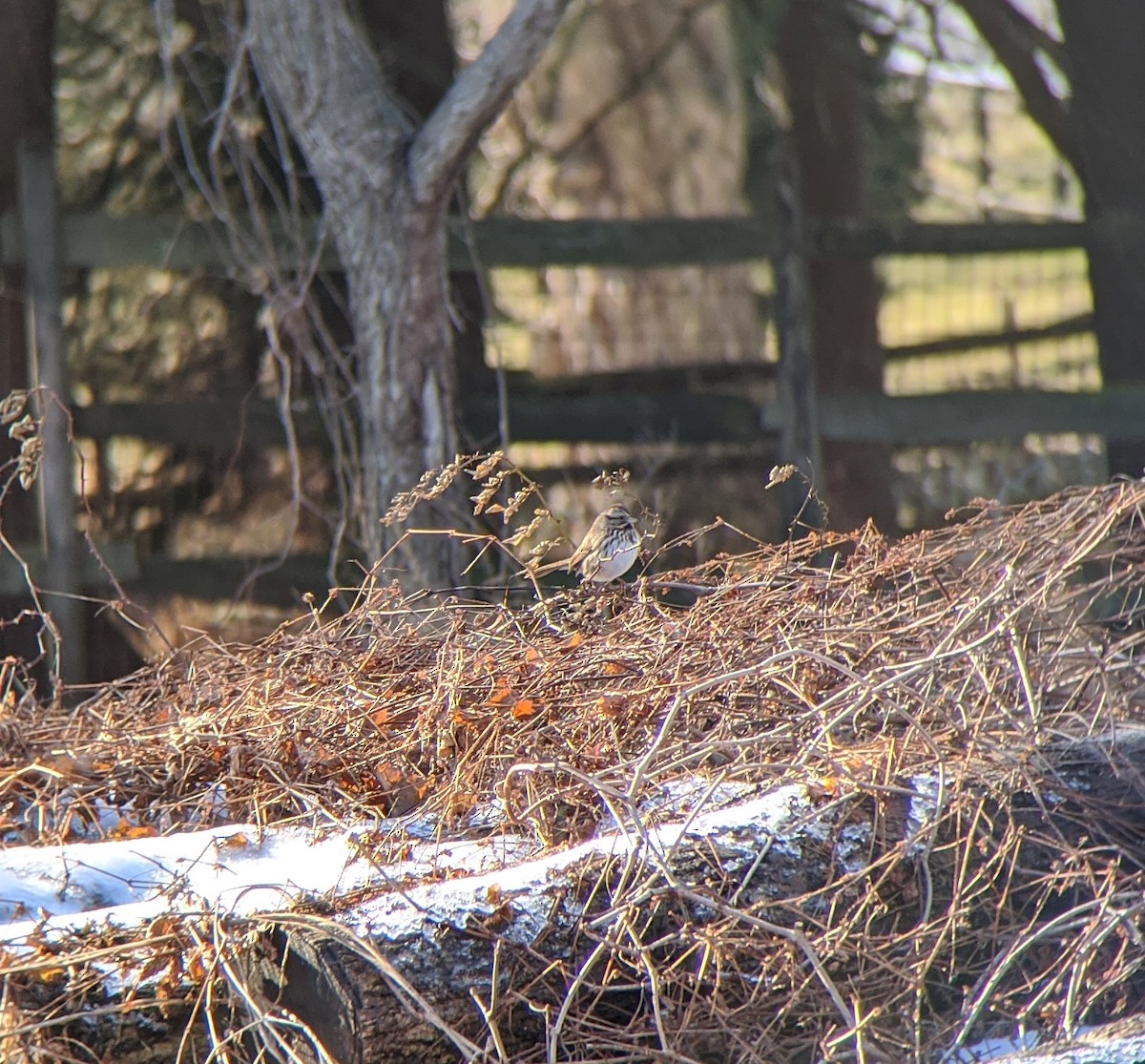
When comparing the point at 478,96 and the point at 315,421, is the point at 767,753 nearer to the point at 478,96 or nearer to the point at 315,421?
the point at 478,96

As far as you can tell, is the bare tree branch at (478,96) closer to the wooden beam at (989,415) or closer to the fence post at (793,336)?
the fence post at (793,336)

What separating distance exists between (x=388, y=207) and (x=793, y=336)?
1.96 m

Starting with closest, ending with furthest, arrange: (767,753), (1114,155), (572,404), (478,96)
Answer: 1. (767,753)
2. (478,96)
3. (572,404)
4. (1114,155)

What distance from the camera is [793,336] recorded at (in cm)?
627

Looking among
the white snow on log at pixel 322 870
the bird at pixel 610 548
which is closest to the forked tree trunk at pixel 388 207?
the bird at pixel 610 548

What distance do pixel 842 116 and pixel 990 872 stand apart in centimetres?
606

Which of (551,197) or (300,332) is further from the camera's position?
(551,197)

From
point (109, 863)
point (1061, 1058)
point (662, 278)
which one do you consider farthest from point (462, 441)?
point (1061, 1058)

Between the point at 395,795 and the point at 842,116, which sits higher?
the point at 842,116

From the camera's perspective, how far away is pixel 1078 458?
7918 millimetres

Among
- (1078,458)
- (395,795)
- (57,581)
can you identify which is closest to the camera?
(395,795)

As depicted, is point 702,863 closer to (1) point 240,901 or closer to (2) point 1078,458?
(1) point 240,901

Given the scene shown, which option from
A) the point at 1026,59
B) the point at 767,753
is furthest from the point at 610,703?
the point at 1026,59

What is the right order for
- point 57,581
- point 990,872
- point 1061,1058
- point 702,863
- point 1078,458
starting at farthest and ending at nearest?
1. point 1078,458
2. point 57,581
3. point 990,872
4. point 702,863
5. point 1061,1058
